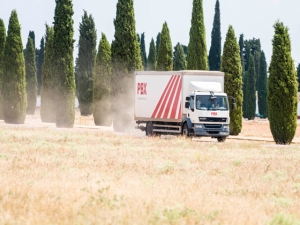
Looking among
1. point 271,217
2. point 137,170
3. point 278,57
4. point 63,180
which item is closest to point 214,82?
point 278,57

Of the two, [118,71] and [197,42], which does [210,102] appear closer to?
[118,71]

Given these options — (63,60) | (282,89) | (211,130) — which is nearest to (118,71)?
(63,60)

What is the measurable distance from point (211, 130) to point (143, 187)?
2067 cm

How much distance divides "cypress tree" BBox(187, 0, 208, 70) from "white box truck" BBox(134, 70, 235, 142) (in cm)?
1397

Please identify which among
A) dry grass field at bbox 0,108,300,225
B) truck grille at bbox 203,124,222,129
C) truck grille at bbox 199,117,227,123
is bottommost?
dry grass field at bbox 0,108,300,225

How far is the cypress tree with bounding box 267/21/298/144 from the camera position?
3450 centimetres

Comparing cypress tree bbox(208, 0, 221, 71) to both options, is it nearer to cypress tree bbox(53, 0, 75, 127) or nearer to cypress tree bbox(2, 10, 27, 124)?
cypress tree bbox(2, 10, 27, 124)

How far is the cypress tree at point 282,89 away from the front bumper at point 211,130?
104 inches

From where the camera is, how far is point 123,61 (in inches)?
1779

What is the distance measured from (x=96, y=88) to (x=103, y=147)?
28.3m

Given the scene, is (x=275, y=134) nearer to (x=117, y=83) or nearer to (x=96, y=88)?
(x=117, y=83)

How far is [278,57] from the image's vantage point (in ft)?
115

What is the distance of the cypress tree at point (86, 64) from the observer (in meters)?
72.2

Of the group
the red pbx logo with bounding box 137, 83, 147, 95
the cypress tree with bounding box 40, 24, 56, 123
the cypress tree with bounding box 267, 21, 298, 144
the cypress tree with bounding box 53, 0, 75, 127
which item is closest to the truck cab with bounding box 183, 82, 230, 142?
the cypress tree with bounding box 267, 21, 298, 144
